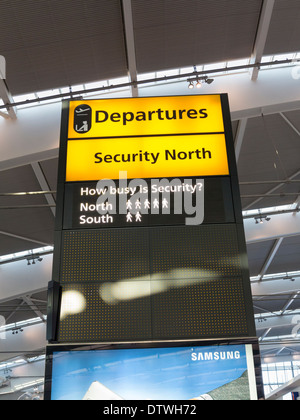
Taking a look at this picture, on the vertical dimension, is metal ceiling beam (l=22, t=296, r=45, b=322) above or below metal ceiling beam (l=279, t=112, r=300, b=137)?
below

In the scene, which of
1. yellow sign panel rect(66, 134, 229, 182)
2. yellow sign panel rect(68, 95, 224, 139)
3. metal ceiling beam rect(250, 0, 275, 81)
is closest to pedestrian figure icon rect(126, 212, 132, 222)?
yellow sign panel rect(66, 134, 229, 182)

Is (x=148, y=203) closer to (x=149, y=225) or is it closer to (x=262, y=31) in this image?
(x=149, y=225)

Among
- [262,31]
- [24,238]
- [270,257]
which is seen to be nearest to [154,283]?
[262,31]

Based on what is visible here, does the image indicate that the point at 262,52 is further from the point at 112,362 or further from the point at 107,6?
the point at 112,362

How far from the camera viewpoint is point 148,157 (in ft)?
21.1

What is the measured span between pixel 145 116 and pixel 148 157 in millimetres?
729

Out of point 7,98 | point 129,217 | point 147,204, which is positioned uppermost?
point 7,98

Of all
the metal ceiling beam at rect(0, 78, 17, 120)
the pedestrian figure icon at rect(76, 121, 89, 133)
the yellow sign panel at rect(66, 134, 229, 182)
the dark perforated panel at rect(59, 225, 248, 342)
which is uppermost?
the metal ceiling beam at rect(0, 78, 17, 120)

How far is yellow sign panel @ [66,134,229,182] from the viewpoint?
632 centimetres

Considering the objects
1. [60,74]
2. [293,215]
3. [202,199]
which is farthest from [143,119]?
[293,215]

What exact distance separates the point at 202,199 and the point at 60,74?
23.2 ft

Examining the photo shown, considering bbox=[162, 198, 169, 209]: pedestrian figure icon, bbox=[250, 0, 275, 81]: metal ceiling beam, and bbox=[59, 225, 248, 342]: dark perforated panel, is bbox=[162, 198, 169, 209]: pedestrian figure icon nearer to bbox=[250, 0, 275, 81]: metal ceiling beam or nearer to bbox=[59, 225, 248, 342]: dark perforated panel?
bbox=[59, 225, 248, 342]: dark perforated panel

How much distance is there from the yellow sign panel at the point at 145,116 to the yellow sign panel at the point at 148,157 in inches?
5.7

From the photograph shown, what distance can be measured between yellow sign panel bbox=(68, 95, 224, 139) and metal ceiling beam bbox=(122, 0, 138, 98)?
4168 mm
